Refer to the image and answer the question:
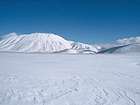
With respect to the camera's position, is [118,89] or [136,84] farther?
[136,84]

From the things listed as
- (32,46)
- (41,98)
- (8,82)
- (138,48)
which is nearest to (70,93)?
(41,98)

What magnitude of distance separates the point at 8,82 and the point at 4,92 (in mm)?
2050

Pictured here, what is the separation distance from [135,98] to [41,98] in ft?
11.7

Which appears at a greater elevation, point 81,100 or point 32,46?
point 32,46

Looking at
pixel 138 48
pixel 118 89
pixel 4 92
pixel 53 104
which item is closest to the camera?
pixel 53 104

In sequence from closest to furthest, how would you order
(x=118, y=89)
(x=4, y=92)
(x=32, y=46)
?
(x=4, y=92) → (x=118, y=89) → (x=32, y=46)

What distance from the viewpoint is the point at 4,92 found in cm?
834

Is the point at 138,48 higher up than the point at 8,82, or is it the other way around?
the point at 138,48

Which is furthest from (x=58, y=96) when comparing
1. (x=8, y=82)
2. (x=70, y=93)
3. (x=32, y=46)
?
(x=32, y=46)

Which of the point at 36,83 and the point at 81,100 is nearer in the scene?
the point at 81,100

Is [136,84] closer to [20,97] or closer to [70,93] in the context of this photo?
[70,93]

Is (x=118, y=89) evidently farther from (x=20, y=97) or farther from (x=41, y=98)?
(x=20, y=97)

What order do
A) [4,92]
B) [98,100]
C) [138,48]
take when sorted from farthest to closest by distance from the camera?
1. [138,48]
2. [4,92]
3. [98,100]

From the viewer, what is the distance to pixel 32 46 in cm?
19500
